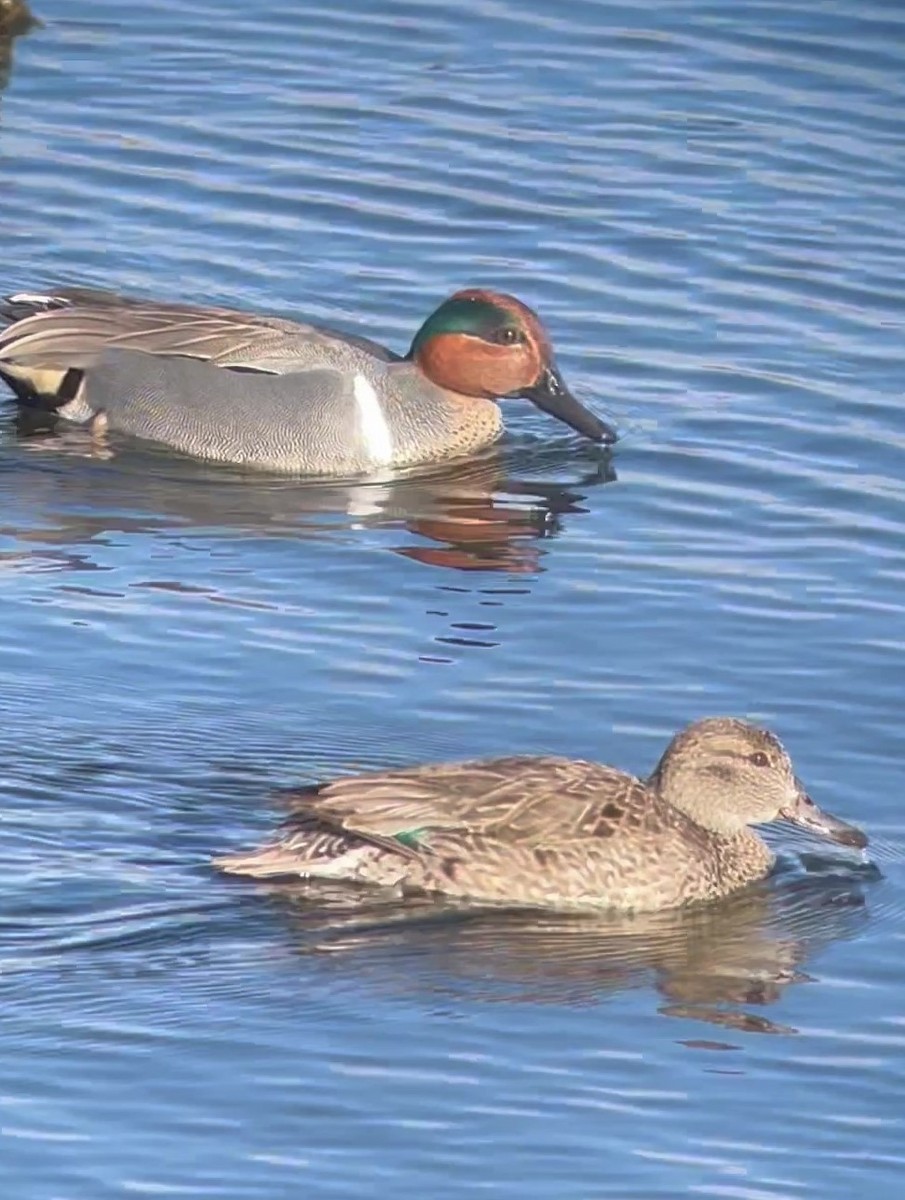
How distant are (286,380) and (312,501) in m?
1.08

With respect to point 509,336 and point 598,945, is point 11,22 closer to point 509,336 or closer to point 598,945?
point 509,336

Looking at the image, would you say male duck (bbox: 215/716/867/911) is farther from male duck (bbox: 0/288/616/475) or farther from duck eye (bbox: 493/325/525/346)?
duck eye (bbox: 493/325/525/346)

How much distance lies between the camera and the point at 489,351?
15406 millimetres

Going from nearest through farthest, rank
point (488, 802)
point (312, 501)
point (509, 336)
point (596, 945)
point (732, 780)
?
point (596, 945)
point (488, 802)
point (732, 780)
point (312, 501)
point (509, 336)

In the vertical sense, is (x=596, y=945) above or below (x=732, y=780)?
below

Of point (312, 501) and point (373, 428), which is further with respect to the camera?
point (373, 428)

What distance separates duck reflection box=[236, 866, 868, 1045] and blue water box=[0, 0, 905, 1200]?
0.02m

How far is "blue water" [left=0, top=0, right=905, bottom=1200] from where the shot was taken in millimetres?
8391

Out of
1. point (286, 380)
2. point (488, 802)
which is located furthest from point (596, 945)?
point (286, 380)

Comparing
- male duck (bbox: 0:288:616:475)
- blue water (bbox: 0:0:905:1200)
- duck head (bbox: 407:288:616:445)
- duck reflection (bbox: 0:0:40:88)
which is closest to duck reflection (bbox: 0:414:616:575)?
blue water (bbox: 0:0:905:1200)

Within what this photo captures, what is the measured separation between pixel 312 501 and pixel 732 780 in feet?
14.0

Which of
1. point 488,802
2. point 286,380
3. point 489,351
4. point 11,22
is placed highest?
point 11,22

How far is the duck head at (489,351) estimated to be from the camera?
15.2 metres

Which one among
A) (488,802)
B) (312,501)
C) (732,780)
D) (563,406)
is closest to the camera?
(488,802)
